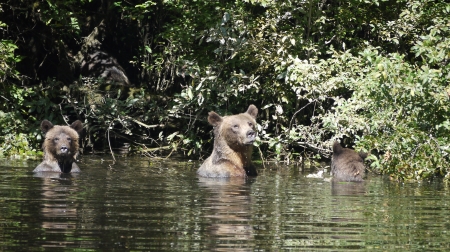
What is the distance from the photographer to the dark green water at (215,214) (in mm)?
7379

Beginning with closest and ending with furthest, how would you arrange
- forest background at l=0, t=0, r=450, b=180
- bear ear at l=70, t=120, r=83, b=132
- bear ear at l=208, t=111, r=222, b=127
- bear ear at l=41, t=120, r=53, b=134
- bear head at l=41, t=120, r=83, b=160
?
bear head at l=41, t=120, r=83, b=160 < bear ear at l=41, t=120, r=53, b=134 < bear ear at l=208, t=111, r=222, b=127 < bear ear at l=70, t=120, r=83, b=132 < forest background at l=0, t=0, r=450, b=180

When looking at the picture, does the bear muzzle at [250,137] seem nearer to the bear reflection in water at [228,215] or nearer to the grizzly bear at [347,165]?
the bear reflection in water at [228,215]

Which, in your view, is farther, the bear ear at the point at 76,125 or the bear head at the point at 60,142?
the bear ear at the point at 76,125

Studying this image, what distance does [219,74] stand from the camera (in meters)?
17.7

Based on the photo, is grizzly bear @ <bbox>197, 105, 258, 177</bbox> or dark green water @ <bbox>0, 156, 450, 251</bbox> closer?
dark green water @ <bbox>0, 156, 450, 251</bbox>

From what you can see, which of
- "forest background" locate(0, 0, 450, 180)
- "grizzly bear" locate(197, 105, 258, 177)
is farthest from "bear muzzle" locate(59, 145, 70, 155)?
"forest background" locate(0, 0, 450, 180)

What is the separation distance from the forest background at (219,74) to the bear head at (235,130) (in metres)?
1.62

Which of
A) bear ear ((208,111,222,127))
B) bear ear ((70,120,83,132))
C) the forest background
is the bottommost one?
bear ear ((70,120,83,132))

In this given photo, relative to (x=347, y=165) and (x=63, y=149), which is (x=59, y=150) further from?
(x=347, y=165)

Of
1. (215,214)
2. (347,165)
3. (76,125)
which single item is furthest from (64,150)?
(215,214)

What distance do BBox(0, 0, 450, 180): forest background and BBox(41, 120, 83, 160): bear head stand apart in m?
3.18

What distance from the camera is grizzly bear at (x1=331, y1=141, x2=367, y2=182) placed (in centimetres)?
1358

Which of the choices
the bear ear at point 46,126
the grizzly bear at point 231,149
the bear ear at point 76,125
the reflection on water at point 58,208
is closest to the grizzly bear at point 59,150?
the bear ear at point 46,126

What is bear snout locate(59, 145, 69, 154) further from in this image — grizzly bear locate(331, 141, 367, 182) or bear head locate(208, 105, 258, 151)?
grizzly bear locate(331, 141, 367, 182)
